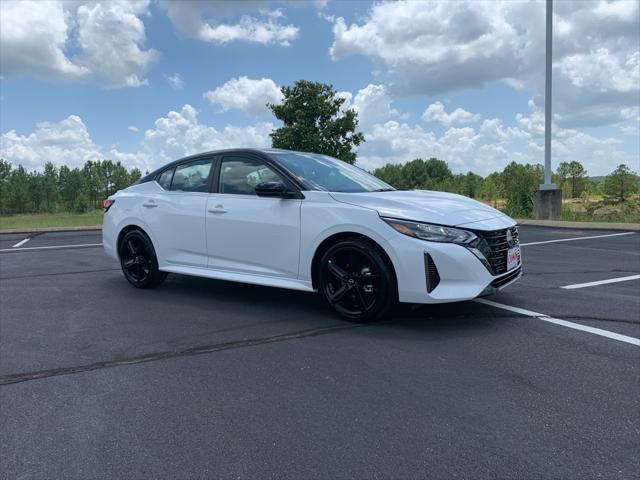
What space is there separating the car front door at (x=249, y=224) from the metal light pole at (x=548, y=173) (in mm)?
13232

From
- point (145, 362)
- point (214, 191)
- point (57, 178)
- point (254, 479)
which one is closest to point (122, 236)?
point (214, 191)

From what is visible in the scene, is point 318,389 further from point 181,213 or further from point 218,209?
point 181,213

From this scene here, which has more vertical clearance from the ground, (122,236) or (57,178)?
(57,178)

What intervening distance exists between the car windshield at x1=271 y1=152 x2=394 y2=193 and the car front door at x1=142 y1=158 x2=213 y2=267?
998 mm

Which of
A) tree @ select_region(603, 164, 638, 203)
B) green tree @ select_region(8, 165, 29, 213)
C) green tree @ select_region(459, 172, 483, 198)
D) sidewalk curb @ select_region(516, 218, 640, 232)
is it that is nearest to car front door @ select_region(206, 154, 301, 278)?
sidewalk curb @ select_region(516, 218, 640, 232)

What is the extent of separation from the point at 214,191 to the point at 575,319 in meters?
3.70

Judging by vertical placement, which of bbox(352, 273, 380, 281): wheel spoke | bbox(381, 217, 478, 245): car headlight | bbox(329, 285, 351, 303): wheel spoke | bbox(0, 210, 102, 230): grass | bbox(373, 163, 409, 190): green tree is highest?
bbox(373, 163, 409, 190): green tree

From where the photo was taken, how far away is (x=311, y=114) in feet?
132

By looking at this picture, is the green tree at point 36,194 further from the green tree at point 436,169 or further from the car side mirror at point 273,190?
the car side mirror at point 273,190

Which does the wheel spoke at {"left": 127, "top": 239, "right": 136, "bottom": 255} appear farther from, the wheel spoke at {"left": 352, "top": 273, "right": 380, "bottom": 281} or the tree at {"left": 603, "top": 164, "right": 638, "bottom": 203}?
the tree at {"left": 603, "top": 164, "right": 638, "bottom": 203}

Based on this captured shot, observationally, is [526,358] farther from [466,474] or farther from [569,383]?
[466,474]

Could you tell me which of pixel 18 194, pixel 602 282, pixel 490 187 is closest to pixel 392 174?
pixel 490 187

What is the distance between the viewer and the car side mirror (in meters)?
4.72

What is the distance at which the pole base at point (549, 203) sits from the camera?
16031 mm
